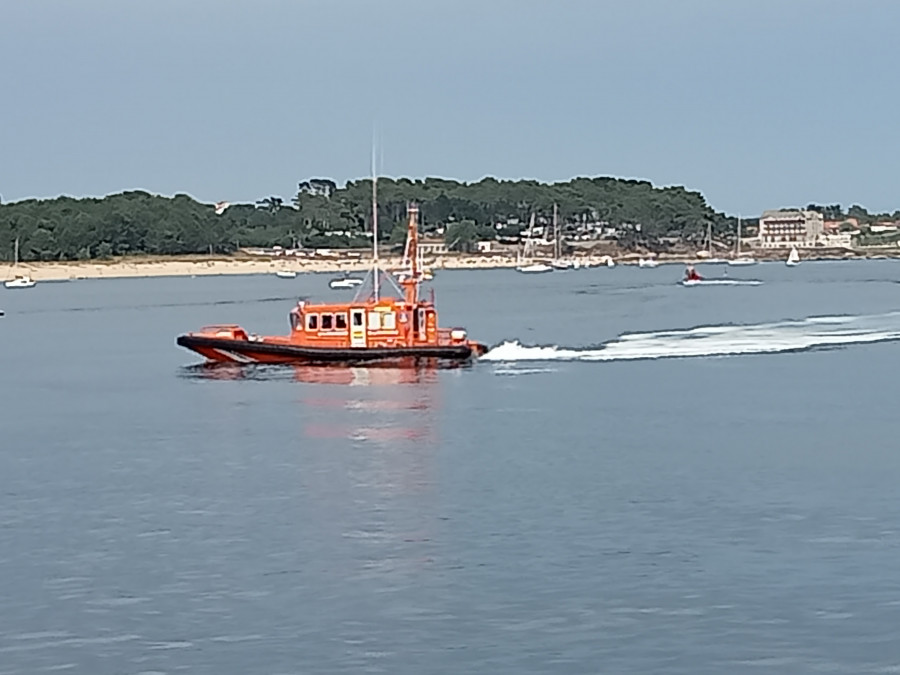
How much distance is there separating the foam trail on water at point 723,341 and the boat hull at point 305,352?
220 inches

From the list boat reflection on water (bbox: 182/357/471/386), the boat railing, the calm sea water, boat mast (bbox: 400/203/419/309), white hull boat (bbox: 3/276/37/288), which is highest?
boat mast (bbox: 400/203/419/309)

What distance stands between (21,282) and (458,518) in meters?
156

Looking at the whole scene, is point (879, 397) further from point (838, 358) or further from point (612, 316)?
point (612, 316)

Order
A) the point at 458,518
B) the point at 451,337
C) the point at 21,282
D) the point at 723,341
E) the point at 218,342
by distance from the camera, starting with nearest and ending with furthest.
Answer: the point at 458,518, the point at 451,337, the point at 218,342, the point at 723,341, the point at 21,282

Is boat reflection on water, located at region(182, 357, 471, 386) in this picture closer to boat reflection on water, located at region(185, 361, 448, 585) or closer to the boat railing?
boat reflection on water, located at region(185, 361, 448, 585)

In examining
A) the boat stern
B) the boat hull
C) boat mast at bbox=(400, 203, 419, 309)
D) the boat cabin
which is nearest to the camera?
the boat hull

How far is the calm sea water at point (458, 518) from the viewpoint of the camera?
930 inches

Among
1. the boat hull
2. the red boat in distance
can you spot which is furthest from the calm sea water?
the red boat in distance

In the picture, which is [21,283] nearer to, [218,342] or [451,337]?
[218,342]

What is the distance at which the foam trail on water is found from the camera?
68188mm

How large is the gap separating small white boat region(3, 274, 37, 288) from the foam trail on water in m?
110

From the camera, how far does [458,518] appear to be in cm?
3212

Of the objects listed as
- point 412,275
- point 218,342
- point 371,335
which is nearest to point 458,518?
point 371,335

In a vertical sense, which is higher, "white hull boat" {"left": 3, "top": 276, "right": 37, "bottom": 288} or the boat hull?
the boat hull
